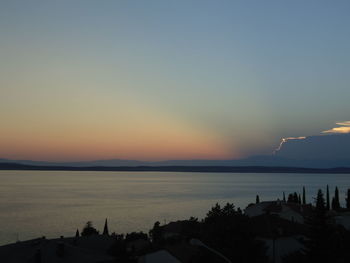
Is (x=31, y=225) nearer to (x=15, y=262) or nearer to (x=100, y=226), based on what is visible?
(x=100, y=226)

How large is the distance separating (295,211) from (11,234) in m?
48.0

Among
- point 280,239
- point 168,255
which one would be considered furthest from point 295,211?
point 168,255

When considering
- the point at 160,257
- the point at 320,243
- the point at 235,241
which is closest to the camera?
the point at 320,243

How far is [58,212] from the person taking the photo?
111375mm

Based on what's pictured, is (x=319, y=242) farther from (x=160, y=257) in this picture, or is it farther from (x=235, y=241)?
(x=160, y=257)

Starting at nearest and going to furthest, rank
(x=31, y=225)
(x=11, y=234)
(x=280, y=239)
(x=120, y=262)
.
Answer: (x=120, y=262) → (x=280, y=239) → (x=11, y=234) → (x=31, y=225)

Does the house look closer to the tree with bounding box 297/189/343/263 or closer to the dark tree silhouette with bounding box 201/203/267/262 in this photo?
the dark tree silhouette with bounding box 201/203/267/262

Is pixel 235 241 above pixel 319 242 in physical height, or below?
below

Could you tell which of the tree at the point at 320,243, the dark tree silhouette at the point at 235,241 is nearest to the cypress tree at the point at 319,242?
the tree at the point at 320,243

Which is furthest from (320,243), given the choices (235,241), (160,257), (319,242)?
(160,257)

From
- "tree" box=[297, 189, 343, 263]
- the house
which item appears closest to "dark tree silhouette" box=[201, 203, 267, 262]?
"tree" box=[297, 189, 343, 263]

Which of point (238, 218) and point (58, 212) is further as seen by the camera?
point (58, 212)

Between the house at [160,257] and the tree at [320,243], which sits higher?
the tree at [320,243]

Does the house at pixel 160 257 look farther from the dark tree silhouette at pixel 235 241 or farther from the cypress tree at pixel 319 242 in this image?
the cypress tree at pixel 319 242
